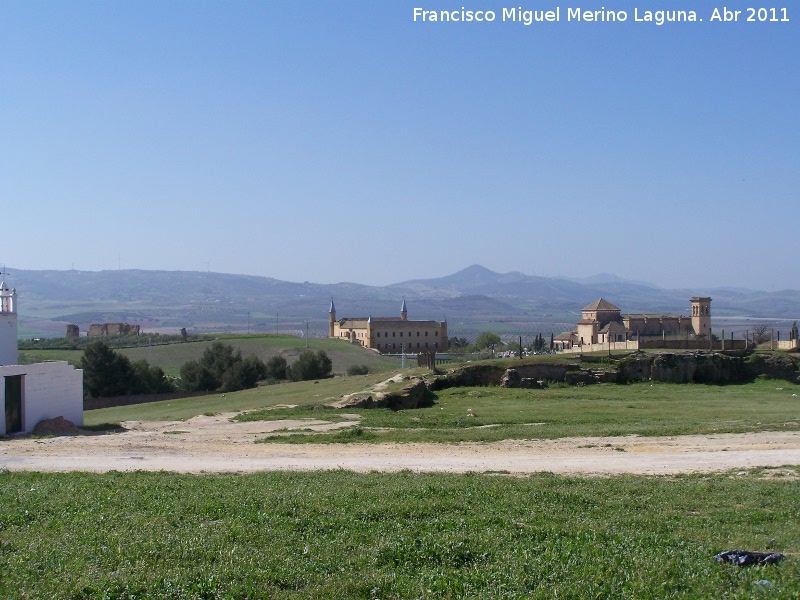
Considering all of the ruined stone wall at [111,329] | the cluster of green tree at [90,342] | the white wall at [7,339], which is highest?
the white wall at [7,339]

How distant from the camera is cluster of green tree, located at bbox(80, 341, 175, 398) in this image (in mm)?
58844

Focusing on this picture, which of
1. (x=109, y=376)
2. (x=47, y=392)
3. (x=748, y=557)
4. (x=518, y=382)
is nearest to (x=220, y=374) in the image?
(x=109, y=376)

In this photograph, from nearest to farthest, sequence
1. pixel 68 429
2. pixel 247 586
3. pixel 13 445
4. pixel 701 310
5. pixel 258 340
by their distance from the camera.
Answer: pixel 247 586, pixel 13 445, pixel 68 429, pixel 701 310, pixel 258 340

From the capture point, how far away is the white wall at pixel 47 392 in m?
28.5

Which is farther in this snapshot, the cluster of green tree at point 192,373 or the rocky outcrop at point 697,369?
the cluster of green tree at point 192,373

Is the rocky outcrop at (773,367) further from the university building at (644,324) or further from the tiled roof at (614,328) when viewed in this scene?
the university building at (644,324)

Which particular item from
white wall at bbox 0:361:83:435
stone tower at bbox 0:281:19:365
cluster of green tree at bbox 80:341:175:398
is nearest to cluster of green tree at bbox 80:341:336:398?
cluster of green tree at bbox 80:341:175:398

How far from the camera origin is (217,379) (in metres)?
65.5

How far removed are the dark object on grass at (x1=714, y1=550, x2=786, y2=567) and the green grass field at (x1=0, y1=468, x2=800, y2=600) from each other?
0.14 m

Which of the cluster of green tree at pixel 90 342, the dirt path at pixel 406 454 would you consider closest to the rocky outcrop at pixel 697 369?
the dirt path at pixel 406 454

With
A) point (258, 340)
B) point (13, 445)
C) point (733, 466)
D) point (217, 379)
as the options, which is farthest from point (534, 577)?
point (258, 340)

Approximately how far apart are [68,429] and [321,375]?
40072mm

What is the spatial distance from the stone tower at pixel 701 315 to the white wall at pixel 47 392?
80.5 metres

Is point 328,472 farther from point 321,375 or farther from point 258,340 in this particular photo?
point 258,340
